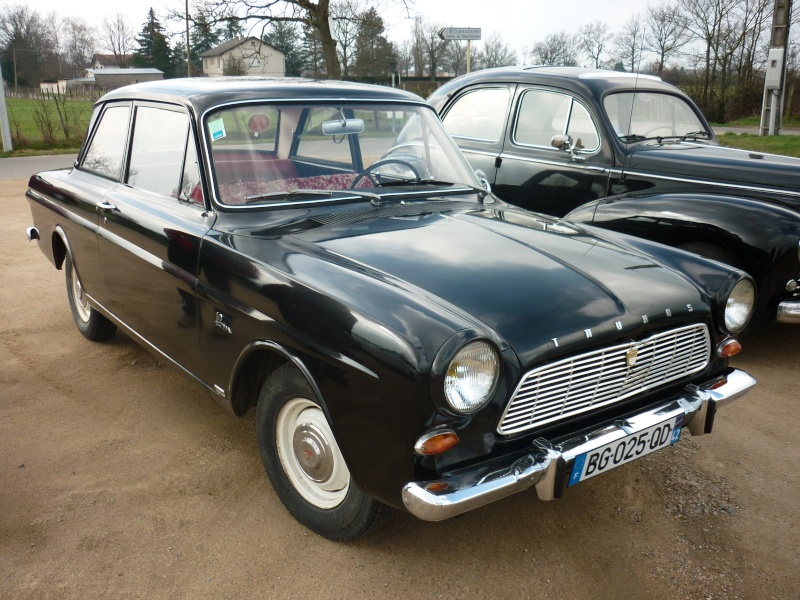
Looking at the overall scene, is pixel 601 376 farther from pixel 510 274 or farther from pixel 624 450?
pixel 510 274

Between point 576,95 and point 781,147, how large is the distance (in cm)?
989

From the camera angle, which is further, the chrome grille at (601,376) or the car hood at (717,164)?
the car hood at (717,164)

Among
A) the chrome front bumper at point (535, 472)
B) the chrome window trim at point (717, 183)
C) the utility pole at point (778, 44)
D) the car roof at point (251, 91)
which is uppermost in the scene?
the utility pole at point (778, 44)

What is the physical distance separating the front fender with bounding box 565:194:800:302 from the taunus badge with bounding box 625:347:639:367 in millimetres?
2490

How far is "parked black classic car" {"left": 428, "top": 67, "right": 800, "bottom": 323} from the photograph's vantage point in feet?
15.2

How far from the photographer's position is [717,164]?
17.6 feet

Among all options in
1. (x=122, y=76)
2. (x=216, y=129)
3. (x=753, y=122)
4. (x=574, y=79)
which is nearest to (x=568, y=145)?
(x=574, y=79)

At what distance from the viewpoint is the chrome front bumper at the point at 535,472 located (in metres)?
2.16

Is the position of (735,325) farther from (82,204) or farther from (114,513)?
(82,204)

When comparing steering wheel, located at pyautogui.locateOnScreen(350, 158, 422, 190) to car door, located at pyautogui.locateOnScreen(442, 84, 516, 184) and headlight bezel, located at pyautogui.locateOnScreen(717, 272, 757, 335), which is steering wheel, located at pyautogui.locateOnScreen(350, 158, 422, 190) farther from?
car door, located at pyautogui.locateOnScreen(442, 84, 516, 184)

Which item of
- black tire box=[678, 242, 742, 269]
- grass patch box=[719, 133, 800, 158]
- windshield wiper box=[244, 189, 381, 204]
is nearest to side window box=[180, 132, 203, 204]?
windshield wiper box=[244, 189, 381, 204]

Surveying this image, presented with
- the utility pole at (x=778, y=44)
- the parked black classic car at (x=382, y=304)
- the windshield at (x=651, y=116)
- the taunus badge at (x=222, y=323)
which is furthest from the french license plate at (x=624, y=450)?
the utility pole at (x=778, y=44)

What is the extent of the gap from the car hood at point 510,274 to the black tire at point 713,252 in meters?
1.84

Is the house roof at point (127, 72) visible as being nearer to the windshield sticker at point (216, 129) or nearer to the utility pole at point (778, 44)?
the utility pole at point (778, 44)
